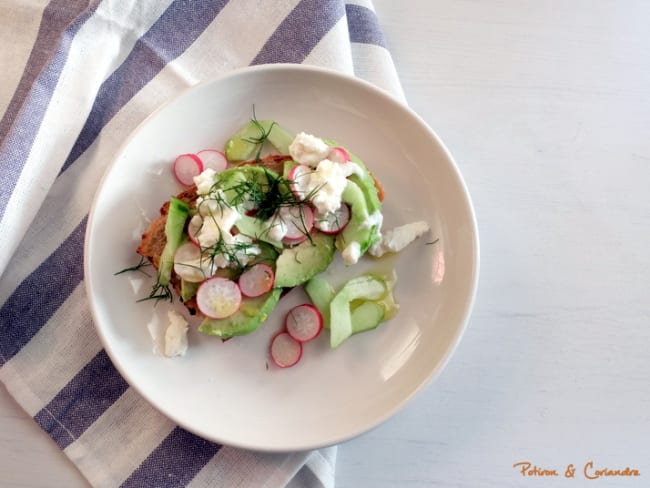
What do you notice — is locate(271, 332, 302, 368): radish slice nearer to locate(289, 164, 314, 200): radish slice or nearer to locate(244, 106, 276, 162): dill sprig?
locate(289, 164, 314, 200): radish slice

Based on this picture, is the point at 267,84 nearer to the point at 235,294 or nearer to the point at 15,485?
the point at 235,294

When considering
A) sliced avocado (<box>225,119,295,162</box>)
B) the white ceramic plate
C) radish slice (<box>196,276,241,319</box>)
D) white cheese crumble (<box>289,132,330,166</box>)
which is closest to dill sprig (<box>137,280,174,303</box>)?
the white ceramic plate

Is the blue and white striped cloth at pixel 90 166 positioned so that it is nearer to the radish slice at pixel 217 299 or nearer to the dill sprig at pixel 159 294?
the dill sprig at pixel 159 294

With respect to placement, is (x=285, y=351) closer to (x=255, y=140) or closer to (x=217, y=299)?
(x=217, y=299)

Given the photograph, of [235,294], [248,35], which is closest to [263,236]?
[235,294]

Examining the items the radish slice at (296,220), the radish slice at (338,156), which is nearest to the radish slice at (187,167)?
the radish slice at (296,220)

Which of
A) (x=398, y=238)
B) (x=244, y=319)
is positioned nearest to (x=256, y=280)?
(x=244, y=319)
